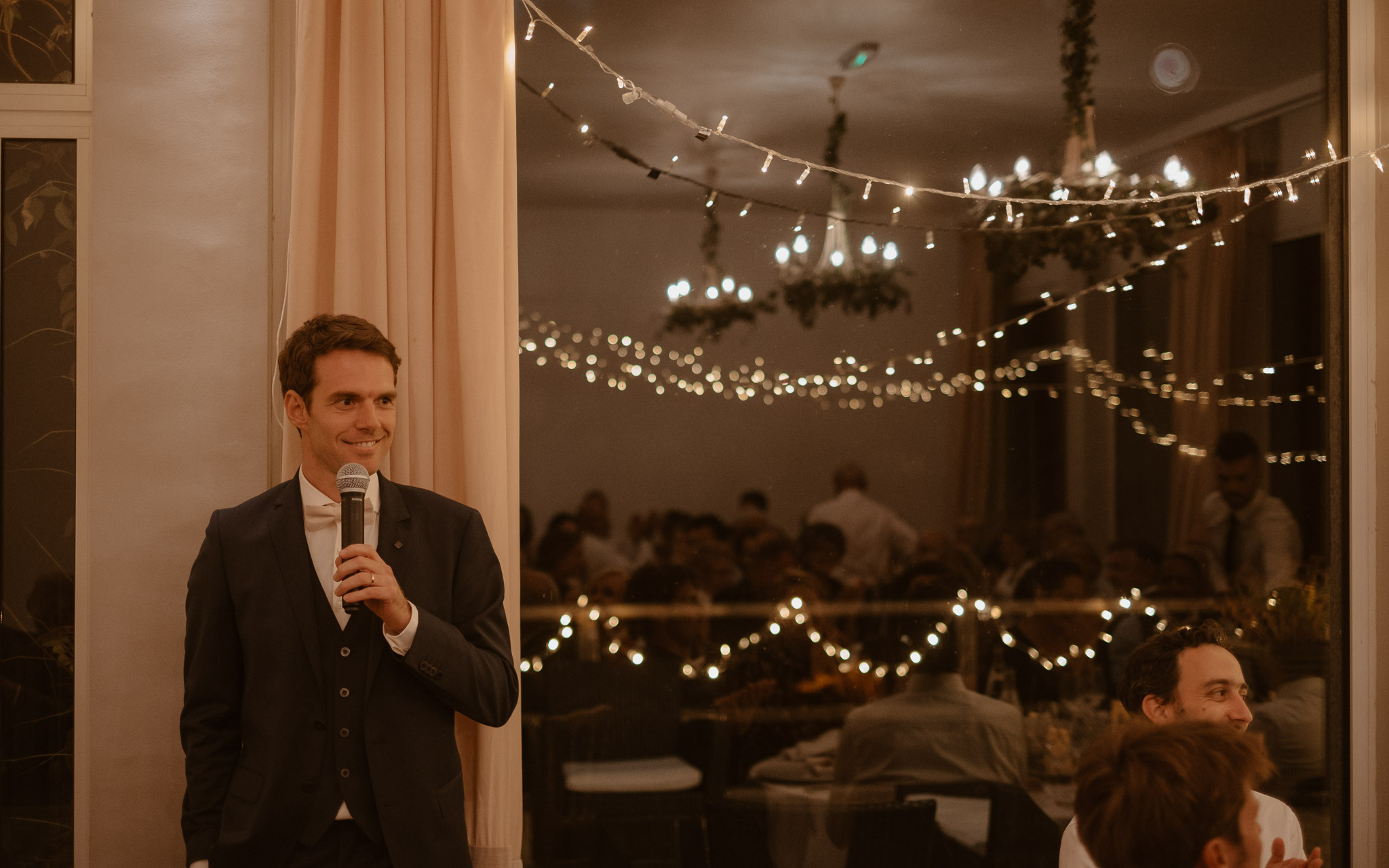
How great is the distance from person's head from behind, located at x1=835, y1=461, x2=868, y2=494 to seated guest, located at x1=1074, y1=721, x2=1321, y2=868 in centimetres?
158

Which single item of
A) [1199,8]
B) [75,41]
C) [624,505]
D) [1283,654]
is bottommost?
[1283,654]

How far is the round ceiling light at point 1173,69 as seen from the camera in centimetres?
311

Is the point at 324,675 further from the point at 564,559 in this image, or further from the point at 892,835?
the point at 892,835

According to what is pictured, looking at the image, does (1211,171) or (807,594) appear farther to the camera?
(1211,171)

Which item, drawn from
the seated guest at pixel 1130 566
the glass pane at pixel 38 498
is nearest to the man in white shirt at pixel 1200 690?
the seated guest at pixel 1130 566

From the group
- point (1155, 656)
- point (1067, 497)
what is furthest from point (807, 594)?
point (1155, 656)

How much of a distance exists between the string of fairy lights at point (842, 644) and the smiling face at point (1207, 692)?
105 cm

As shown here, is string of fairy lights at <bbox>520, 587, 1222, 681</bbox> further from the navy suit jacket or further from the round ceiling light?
the round ceiling light

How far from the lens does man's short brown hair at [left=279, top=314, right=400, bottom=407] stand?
1.78m

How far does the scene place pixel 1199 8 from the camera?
3125 mm

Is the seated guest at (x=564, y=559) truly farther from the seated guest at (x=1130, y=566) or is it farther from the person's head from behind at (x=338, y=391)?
the seated guest at (x=1130, y=566)

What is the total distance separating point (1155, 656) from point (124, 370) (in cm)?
229

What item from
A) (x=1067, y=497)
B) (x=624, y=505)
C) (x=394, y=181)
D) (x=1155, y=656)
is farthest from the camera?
(x=1067, y=497)

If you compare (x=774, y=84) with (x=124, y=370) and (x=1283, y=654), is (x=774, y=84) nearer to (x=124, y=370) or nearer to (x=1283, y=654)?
(x=124, y=370)
